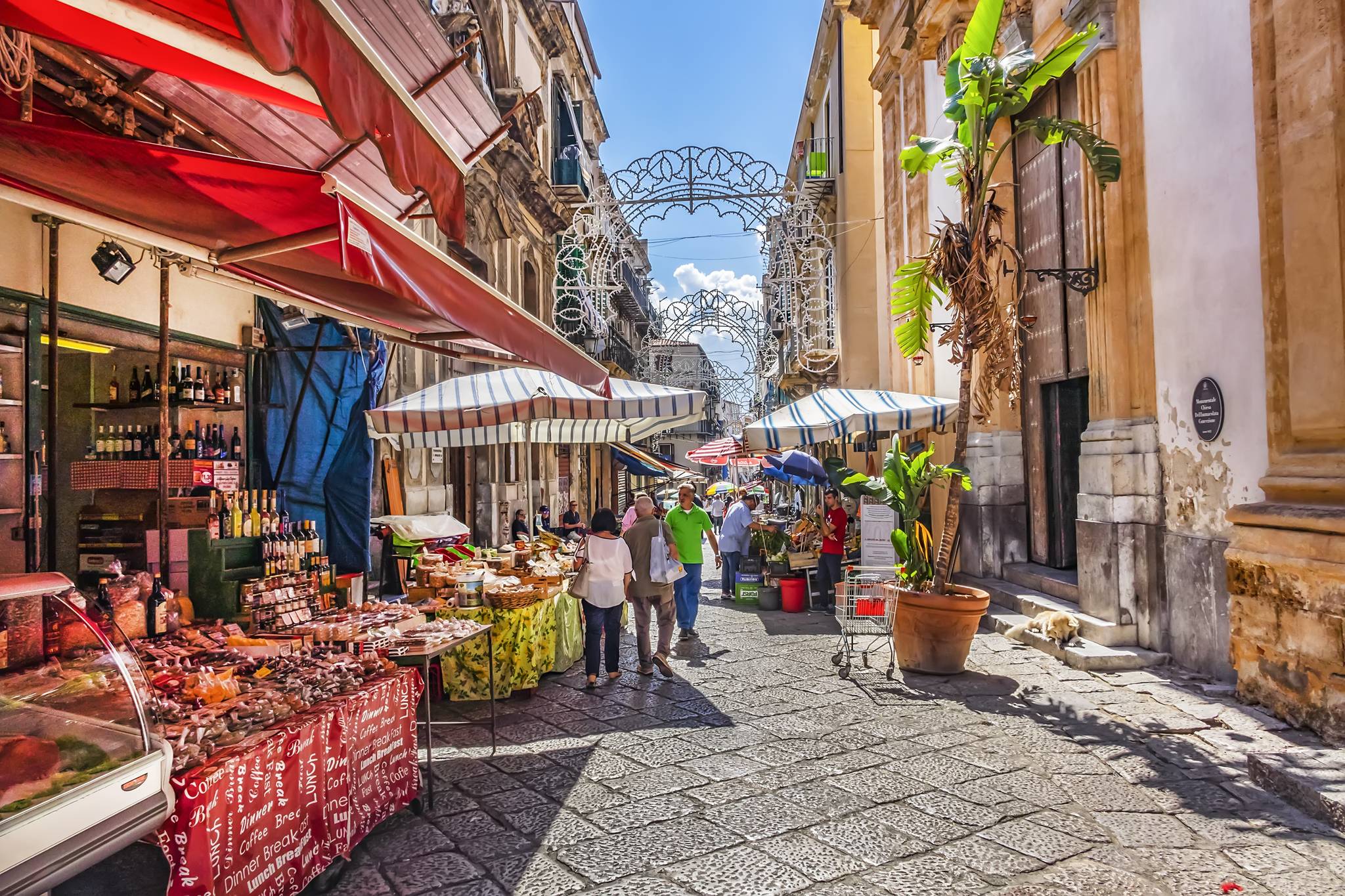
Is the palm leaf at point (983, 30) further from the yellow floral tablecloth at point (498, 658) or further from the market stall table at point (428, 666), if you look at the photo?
the market stall table at point (428, 666)

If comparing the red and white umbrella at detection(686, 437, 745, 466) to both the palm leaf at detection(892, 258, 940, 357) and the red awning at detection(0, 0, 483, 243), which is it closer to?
the palm leaf at detection(892, 258, 940, 357)

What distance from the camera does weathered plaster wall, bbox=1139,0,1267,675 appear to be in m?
6.25

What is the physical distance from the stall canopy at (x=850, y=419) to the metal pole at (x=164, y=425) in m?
6.73

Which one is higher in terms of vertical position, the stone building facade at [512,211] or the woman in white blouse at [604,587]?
the stone building facade at [512,211]

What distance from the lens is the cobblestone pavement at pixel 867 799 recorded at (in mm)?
3635

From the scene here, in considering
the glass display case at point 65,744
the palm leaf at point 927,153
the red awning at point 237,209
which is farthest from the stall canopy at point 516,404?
the glass display case at point 65,744

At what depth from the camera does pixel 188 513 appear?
19.0 feet

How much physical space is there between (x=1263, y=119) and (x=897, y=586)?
4445 millimetres

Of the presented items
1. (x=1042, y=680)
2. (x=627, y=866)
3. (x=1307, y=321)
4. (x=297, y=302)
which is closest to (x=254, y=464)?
(x=297, y=302)

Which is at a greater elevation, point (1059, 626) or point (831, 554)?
point (831, 554)

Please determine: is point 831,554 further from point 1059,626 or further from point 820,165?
point 820,165

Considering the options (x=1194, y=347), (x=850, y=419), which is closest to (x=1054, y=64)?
(x=1194, y=347)

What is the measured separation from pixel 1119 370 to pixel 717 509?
22.6 metres

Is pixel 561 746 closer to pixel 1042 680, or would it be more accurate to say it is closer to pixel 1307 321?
pixel 1042 680
